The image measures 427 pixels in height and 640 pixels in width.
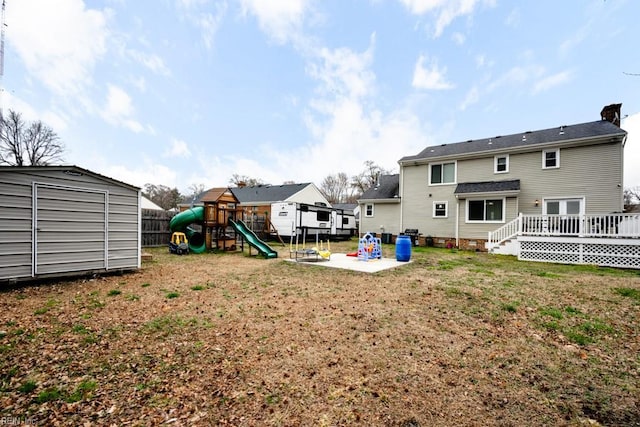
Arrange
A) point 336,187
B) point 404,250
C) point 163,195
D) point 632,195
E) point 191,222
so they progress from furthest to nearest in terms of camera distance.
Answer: point 336,187
point 163,195
point 632,195
point 191,222
point 404,250

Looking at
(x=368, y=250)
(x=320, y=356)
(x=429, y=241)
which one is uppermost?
(x=368, y=250)

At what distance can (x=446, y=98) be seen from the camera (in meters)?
17.9

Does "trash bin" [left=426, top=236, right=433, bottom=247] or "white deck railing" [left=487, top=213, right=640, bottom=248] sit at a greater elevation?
"white deck railing" [left=487, top=213, right=640, bottom=248]

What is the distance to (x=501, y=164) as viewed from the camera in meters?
15.7

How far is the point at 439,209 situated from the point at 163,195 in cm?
4404

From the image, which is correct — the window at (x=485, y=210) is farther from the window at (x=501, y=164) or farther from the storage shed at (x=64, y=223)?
the storage shed at (x=64, y=223)

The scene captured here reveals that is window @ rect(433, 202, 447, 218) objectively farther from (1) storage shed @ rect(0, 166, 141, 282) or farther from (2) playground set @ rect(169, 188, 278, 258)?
(1) storage shed @ rect(0, 166, 141, 282)

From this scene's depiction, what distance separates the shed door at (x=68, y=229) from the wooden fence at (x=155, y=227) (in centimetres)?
842

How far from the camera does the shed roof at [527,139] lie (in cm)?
1344

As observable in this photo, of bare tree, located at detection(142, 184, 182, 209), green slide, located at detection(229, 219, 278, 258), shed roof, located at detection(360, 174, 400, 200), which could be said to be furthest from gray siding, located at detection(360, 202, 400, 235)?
bare tree, located at detection(142, 184, 182, 209)

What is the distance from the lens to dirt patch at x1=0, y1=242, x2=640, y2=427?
7.40ft

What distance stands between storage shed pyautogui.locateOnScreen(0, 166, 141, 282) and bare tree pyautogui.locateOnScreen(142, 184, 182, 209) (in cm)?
3956

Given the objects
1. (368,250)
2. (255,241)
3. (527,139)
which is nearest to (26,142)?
(255,241)

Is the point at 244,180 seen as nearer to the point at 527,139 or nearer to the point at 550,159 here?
the point at 527,139
